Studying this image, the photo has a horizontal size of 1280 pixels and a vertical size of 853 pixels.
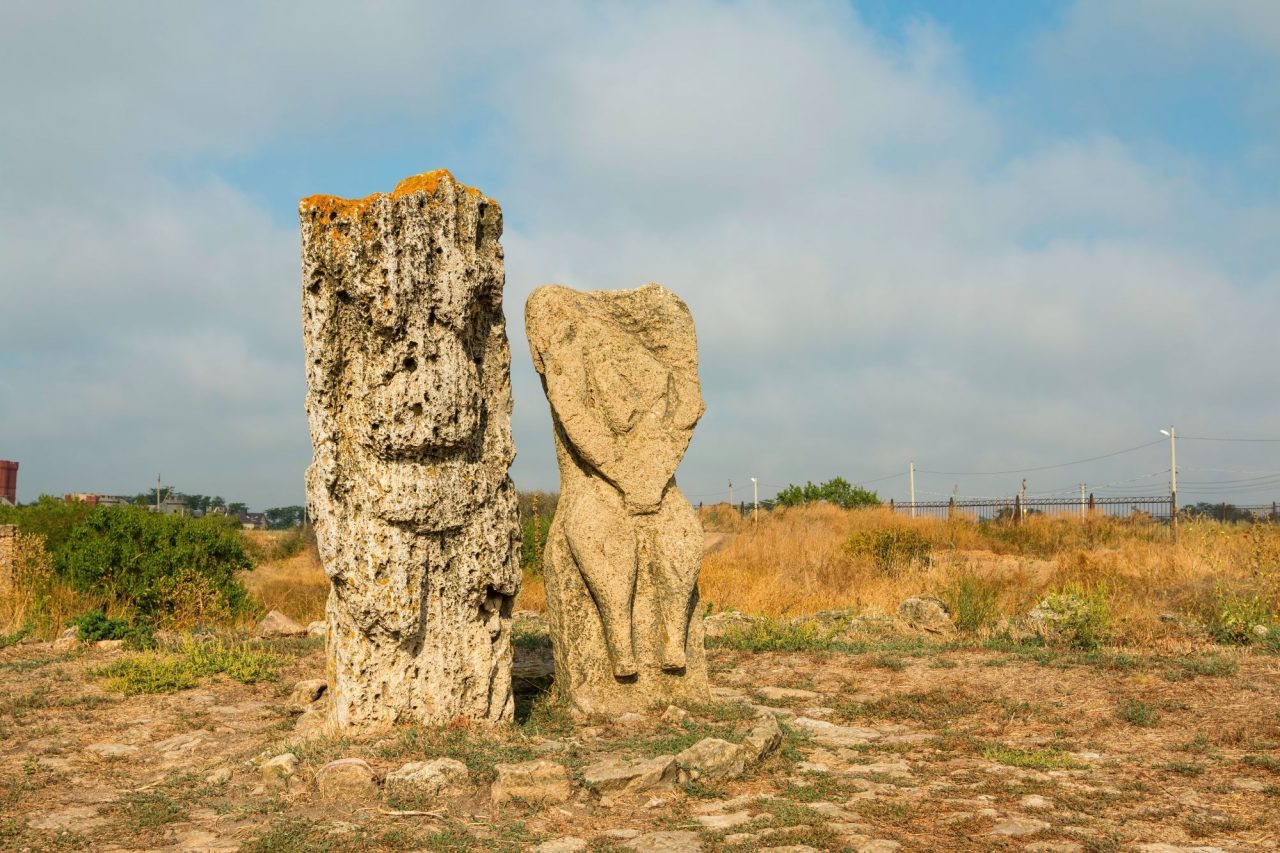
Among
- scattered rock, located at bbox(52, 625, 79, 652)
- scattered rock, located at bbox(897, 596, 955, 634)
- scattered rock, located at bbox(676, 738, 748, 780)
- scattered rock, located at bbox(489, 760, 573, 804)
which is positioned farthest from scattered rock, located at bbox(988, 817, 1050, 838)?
scattered rock, located at bbox(52, 625, 79, 652)

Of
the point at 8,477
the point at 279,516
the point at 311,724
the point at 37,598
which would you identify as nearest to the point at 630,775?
the point at 311,724

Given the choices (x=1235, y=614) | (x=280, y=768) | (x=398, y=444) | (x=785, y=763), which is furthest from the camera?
(x=1235, y=614)

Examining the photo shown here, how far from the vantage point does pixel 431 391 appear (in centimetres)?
561

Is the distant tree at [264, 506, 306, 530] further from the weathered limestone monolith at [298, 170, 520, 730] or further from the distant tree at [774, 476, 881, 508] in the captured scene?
the weathered limestone monolith at [298, 170, 520, 730]

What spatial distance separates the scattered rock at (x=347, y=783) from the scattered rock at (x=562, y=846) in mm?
1023

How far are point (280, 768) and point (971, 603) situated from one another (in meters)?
7.07

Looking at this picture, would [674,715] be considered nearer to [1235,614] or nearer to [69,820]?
[69,820]

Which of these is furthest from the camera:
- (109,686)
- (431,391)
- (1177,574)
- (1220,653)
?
(1177,574)

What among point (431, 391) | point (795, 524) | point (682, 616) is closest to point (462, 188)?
point (431, 391)

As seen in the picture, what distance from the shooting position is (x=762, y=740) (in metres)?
5.48

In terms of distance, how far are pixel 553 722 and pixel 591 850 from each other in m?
2.05

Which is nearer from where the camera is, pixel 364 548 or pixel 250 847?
pixel 250 847

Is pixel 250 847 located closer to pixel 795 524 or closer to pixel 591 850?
pixel 591 850

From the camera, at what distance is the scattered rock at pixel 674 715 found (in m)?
6.15
